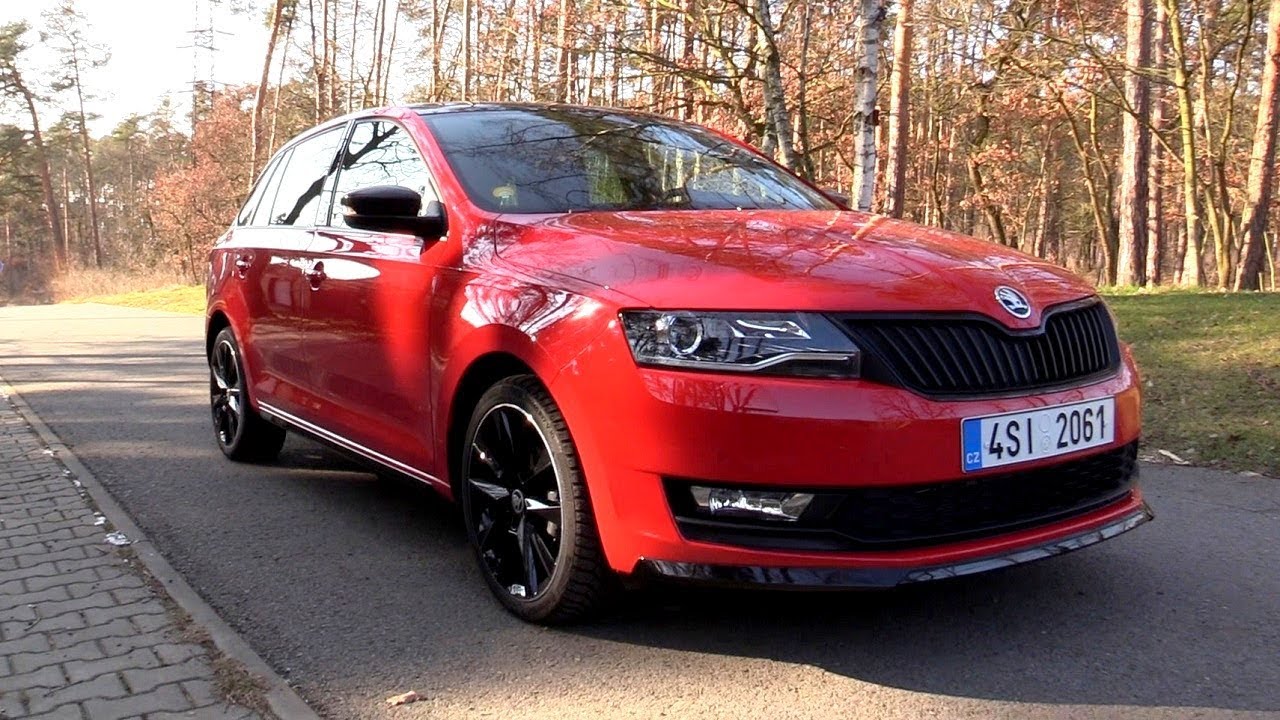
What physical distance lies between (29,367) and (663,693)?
1088cm

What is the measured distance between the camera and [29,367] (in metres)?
11.3

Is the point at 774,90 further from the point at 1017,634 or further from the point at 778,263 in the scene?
the point at 1017,634

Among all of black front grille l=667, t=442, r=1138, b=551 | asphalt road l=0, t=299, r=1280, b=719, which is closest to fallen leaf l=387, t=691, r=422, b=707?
asphalt road l=0, t=299, r=1280, b=719

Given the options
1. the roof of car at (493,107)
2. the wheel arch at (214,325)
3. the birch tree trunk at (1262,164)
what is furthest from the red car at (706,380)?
the birch tree trunk at (1262,164)

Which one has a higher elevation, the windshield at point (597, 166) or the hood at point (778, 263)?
the windshield at point (597, 166)

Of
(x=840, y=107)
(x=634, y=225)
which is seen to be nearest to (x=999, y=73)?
(x=840, y=107)

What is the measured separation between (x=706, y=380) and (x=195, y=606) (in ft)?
6.57

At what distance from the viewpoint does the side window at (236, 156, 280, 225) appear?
5.79m

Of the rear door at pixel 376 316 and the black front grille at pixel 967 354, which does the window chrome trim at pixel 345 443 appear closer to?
the rear door at pixel 376 316

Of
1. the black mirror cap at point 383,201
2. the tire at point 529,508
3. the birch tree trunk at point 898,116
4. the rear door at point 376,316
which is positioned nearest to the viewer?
the tire at point 529,508

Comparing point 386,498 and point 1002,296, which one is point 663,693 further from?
point 386,498

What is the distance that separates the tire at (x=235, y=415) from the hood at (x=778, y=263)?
109 inches

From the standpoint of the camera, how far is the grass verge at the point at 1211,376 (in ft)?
18.6

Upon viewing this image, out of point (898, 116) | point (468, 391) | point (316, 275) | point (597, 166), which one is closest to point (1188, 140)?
point (898, 116)
